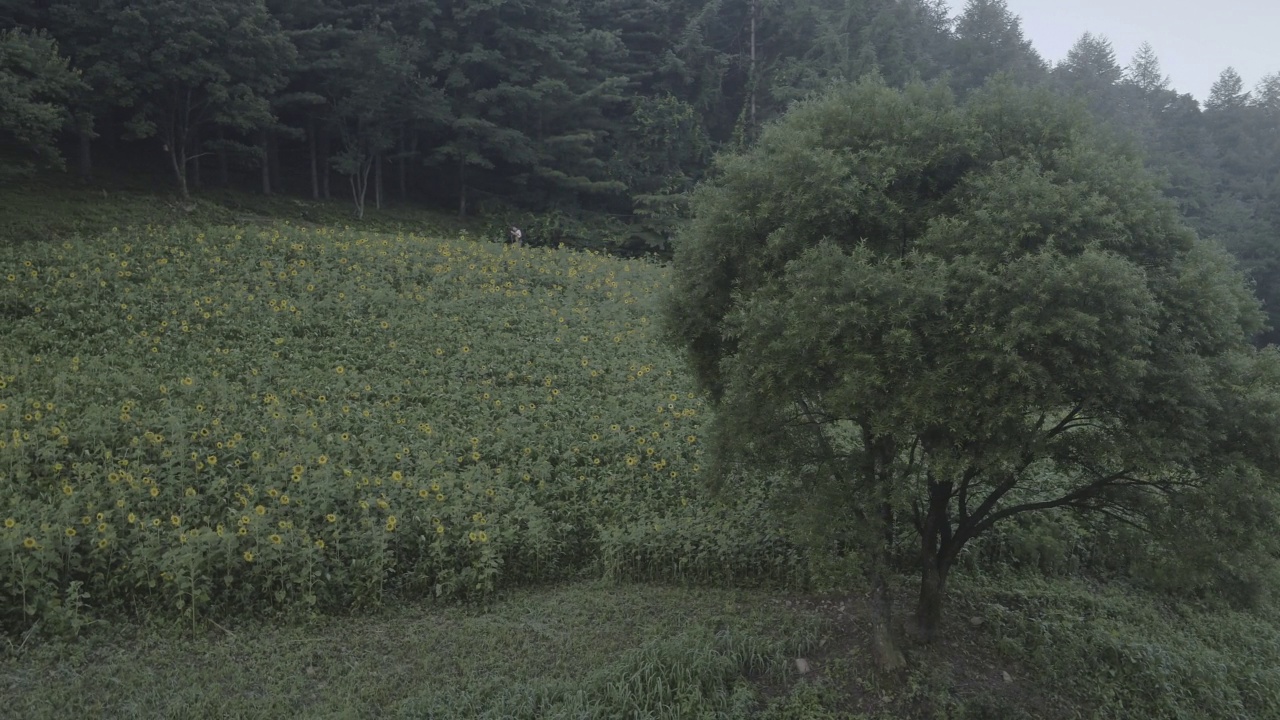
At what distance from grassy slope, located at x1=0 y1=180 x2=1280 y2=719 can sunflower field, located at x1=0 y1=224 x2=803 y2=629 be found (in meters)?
0.42

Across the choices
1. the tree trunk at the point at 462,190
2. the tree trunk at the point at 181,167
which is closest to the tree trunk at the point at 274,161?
the tree trunk at the point at 181,167

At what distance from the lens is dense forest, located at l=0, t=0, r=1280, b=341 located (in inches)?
708

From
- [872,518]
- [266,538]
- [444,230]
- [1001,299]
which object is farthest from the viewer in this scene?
[444,230]

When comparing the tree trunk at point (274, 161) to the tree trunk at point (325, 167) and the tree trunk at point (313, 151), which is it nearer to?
the tree trunk at point (313, 151)

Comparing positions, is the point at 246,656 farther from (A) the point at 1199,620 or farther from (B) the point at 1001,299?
(A) the point at 1199,620

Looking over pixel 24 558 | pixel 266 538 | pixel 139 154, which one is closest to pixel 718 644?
pixel 266 538

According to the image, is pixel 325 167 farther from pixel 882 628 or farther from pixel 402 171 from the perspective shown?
pixel 882 628

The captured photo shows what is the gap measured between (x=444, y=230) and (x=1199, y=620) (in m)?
20.7

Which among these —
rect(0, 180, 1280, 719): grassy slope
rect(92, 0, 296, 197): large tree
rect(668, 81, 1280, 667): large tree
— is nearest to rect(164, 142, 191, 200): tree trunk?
rect(92, 0, 296, 197): large tree

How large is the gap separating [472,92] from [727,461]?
857 inches

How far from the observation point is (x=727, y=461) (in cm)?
683

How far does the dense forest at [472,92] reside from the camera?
18.0 m

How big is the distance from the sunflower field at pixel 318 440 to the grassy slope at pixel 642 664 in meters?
0.42

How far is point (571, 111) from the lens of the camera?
90.2 feet
